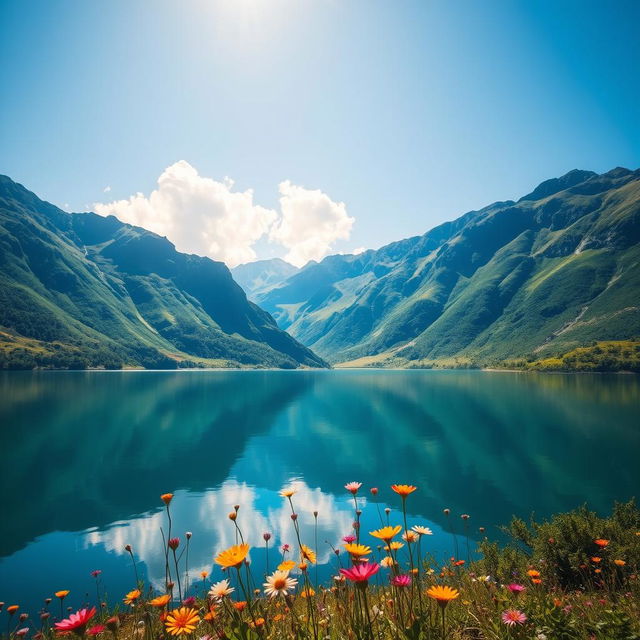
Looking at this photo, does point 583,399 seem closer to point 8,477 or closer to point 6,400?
A: point 8,477

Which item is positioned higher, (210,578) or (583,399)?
(210,578)

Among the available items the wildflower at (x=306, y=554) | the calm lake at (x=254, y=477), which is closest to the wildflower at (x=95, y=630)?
the wildflower at (x=306, y=554)

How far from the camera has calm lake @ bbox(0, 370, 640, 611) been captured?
18250 millimetres

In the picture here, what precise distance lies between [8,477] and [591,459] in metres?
48.4

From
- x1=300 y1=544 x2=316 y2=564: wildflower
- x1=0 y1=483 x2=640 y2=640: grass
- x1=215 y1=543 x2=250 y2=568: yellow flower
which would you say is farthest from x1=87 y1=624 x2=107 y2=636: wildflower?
x1=300 y1=544 x2=316 y2=564: wildflower

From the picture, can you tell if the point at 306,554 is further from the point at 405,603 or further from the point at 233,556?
the point at 405,603

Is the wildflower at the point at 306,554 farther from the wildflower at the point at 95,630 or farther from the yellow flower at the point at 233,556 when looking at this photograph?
the wildflower at the point at 95,630

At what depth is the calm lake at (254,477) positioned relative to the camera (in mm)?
18250

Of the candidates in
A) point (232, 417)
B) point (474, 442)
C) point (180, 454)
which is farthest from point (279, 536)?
point (232, 417)

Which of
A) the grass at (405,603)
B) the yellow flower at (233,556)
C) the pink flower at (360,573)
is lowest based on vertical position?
the grass at (405,603)

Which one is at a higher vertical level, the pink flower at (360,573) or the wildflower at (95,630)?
the pink flower at (360,573)

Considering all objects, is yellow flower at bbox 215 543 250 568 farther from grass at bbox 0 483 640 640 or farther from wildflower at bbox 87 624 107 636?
wildflower at bbox 87 624 107 636

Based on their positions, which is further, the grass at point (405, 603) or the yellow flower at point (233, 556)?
the grass at point (405, 603)

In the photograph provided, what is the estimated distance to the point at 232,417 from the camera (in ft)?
205
